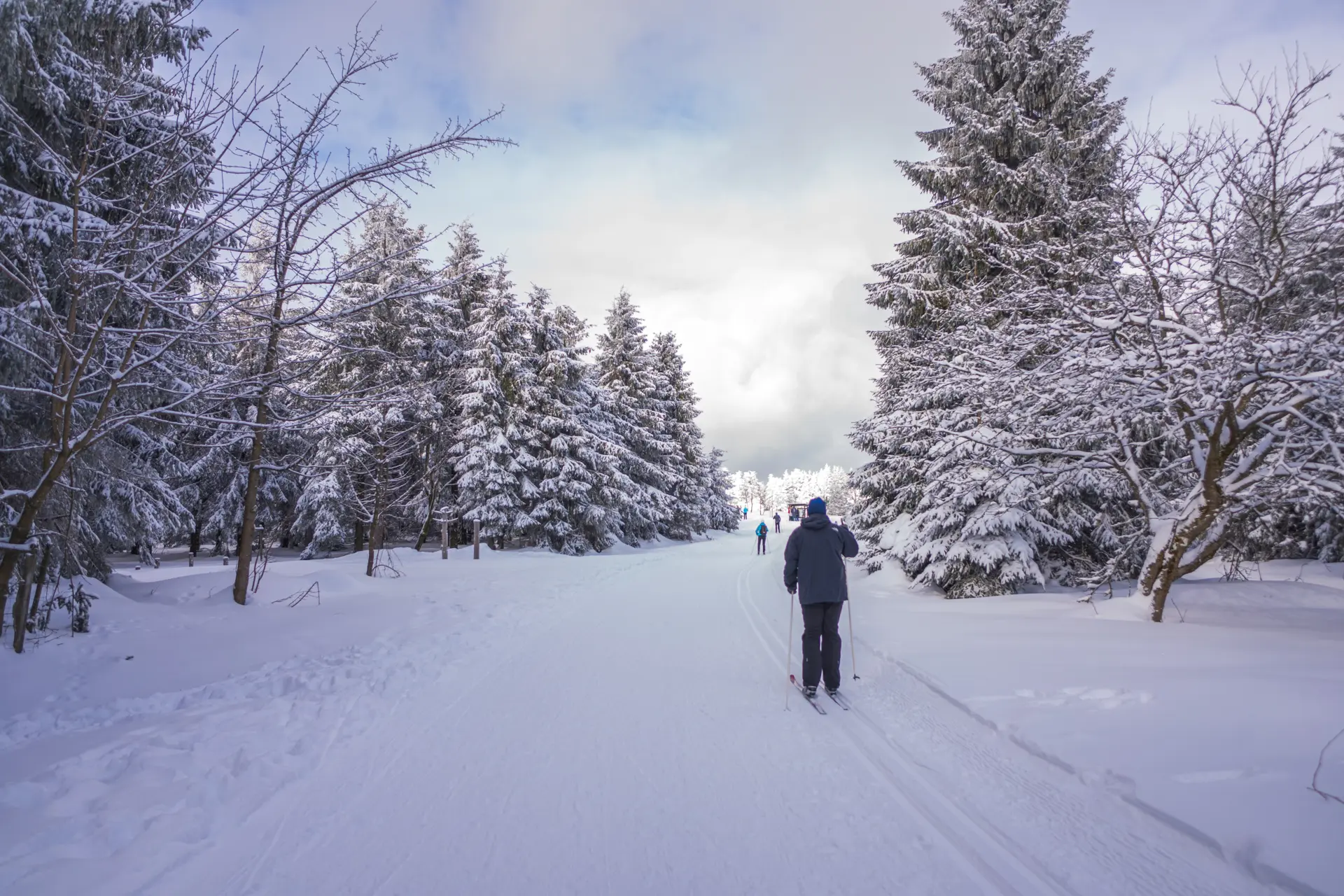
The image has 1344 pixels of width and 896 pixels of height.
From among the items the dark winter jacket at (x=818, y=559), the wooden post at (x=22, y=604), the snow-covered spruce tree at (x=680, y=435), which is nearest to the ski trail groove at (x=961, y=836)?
the dark winter jacket at (x=818, y=559)

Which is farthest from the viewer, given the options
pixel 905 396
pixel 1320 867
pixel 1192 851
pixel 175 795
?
pixel 905 396

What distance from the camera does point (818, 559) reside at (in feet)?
17.9

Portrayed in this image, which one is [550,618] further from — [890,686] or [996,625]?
[996,625]

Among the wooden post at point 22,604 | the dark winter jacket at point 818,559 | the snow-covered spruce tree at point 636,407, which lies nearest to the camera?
the wooden post at point 22,604

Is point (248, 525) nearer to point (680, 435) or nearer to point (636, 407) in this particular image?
point (636, 407)

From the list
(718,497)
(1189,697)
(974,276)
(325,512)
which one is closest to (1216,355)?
(1189,697)

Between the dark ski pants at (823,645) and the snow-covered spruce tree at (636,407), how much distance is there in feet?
72.9

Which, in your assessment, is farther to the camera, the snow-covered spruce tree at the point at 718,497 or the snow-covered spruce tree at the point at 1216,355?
the snow-covered spruce tree at the point at 718,497

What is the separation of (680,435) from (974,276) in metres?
24.1

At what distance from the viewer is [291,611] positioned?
7.64 m

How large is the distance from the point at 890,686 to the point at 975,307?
7.49 m

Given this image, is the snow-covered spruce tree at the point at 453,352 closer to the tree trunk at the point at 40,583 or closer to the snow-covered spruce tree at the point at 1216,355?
the tree trunk at the point at 40,583

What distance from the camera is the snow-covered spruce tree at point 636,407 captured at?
2823cm

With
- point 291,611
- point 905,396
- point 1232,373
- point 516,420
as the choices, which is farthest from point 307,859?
point 516,420
